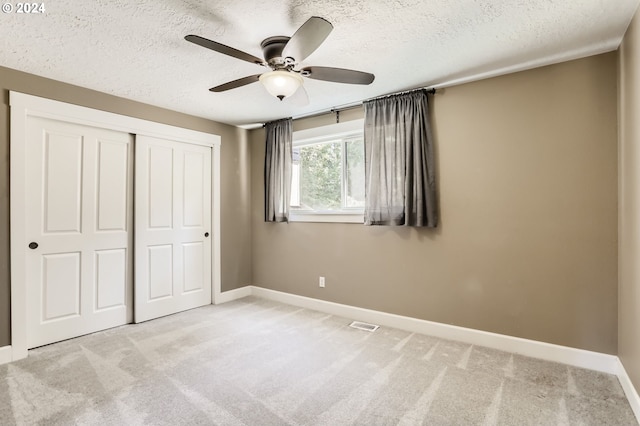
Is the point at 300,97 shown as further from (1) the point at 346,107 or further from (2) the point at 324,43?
(1) the point at 346,107

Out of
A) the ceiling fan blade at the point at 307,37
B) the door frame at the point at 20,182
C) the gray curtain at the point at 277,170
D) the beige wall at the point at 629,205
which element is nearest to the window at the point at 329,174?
the gray curtain at the point at 277,170

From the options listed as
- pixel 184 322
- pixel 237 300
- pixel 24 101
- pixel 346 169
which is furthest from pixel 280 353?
pixel 24 101

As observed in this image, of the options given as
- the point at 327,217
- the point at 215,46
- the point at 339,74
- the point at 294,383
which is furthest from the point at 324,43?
the point at 294,383

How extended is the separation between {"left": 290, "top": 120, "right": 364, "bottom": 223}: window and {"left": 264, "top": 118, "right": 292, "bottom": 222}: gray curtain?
0.43 feet

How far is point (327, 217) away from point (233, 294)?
1.75m

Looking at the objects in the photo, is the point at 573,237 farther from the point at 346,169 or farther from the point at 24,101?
the point at 24,101

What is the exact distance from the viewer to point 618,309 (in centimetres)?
228

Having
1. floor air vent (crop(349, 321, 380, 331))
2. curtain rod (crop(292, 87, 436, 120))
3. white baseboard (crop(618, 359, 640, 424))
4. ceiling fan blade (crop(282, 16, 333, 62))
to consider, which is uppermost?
curtain rod (crop(292, 87, 436, 120))

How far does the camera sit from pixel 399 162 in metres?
3.13

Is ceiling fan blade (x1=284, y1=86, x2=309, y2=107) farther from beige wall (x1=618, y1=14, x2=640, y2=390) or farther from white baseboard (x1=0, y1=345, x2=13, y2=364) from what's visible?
white baseboard (x1=0, y1=345, x2=13, y2=364)

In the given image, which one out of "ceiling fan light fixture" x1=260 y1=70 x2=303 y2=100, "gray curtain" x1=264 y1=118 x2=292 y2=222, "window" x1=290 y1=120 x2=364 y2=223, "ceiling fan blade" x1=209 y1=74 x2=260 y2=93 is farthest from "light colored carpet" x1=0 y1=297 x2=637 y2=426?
"ceiling fan blade" x1=209 y1=74 x2=260 y2=93

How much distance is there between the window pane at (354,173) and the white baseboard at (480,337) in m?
1.23

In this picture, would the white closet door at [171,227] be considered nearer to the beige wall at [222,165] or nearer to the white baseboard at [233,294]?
the white baseboard at [233,294]

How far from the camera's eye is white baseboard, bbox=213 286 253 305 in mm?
4184
